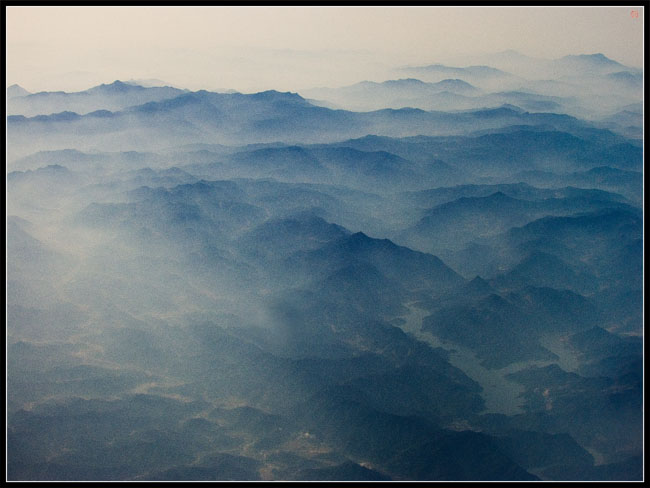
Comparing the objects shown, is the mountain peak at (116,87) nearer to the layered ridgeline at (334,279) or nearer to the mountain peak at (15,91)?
the layered ridgeline at (334,279)

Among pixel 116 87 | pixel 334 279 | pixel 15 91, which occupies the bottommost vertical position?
pixel 334 279

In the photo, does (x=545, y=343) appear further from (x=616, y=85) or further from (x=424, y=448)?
(x=616, y=85)

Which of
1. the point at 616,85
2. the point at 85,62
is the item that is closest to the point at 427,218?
the point at 616,85

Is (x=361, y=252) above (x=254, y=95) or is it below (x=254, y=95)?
below

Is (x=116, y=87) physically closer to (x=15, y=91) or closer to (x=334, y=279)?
(x=15, y=91)

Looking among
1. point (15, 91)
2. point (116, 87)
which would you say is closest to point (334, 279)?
point (116, 87)

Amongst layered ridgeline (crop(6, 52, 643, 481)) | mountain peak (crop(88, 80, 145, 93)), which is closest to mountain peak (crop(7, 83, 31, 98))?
layered ridgeline (crop(6, 52, 643, 481))

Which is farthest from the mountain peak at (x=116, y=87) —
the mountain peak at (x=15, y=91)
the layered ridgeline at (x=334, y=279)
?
the mountain peak at (x=15, y=91)

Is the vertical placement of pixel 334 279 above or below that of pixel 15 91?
below
